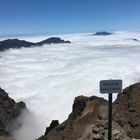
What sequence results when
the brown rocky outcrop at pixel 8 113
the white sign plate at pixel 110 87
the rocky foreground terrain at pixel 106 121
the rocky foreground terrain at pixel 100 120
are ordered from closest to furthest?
the white sign plate at pixel 110 87, the rocky foreground terrain at pixel 106 121, the rocky foreground terrain at pixel 100 120, the brown rocky outcrop at pixel 8 113

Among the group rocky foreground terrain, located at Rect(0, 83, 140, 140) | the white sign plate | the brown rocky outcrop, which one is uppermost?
the white sign plate

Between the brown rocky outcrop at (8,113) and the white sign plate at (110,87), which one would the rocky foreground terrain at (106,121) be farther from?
the brown rocky outcrop at (8,113)

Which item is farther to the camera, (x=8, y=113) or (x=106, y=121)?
(x=8, y=113)

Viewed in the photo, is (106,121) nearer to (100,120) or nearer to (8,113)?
(100,120)

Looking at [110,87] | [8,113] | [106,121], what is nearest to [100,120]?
[106,121]

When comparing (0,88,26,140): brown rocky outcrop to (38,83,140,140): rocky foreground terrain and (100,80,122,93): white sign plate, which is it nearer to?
(38,83,140,140): rocky foreground terrain

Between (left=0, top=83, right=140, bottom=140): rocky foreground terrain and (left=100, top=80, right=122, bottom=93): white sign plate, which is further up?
(left=100, top=80, right=122, bottom=93): white sign plate

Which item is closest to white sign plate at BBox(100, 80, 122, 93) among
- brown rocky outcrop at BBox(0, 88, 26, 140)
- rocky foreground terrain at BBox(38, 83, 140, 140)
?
rocky foreground terrain at BBox(38, 83, 140, 140)

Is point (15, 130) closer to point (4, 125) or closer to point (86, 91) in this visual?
point (4, 125)

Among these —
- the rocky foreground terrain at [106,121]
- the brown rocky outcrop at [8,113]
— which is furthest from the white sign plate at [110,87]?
the brown rocky outcrop at [8,113]

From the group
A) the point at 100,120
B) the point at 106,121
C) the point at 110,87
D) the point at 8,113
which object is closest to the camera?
the point at 110,87

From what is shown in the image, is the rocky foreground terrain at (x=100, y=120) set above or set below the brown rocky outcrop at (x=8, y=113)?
above

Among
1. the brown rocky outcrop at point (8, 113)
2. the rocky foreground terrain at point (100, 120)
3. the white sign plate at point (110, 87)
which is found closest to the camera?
the white sign plate at point (110, 87)

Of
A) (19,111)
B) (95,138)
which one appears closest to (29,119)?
(19,111)
